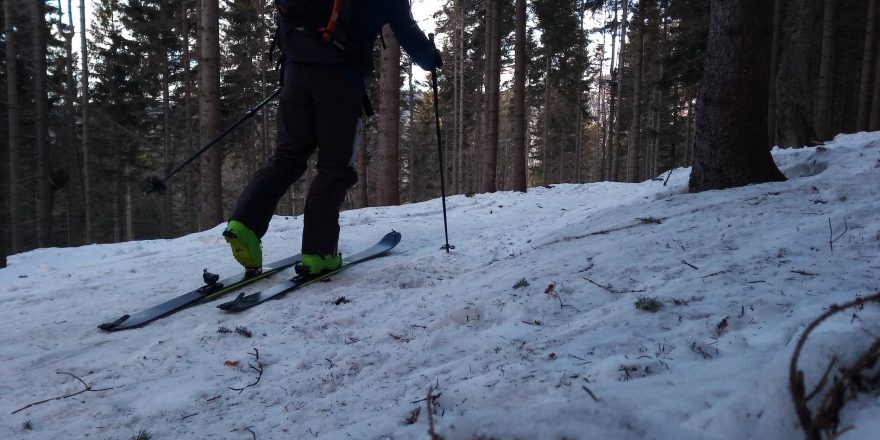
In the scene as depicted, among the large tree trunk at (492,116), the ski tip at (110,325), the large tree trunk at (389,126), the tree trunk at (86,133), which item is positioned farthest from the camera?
the tree trunk at (86,133)

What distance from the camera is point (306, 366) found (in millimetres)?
2217

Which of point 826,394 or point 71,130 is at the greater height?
point 71,130

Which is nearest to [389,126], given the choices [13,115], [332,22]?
[332,22]

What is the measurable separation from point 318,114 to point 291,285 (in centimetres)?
123

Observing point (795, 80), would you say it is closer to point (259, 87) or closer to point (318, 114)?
point (318, 114)

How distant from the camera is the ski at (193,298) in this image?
109 inches

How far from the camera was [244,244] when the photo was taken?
3.38 m

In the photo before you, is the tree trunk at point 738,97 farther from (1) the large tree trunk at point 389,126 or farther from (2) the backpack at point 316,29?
(1) the large tree trunk at point 389,126

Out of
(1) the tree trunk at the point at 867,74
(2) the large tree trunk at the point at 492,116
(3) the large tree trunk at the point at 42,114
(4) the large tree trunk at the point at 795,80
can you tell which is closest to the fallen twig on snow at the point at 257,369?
(4) the large tree trunk at the point at 795,80

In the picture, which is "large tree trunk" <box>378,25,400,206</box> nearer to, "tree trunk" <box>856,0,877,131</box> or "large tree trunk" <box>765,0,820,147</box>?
"large tree trunk" <box>765,0,820,147</box>

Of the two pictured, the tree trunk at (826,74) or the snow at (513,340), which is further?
the tree trunk at (826,74)

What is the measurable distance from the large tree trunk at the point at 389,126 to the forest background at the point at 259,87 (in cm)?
3

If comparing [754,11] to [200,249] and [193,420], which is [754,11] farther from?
[200,249]

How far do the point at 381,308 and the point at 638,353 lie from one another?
161 centimetres
